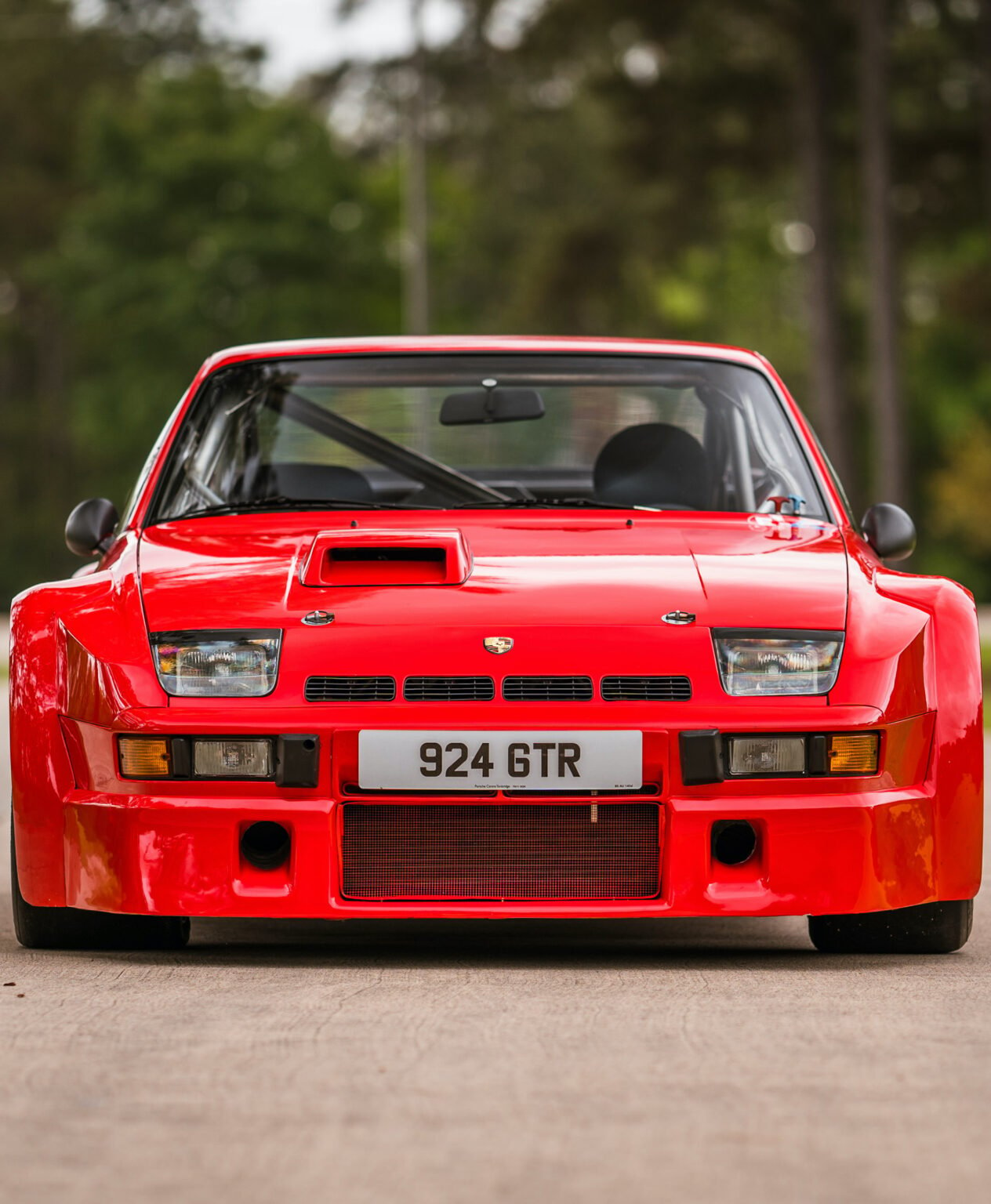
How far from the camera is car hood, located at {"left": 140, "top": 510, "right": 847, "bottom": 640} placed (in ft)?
16.8

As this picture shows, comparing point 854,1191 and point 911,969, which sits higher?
point 854,1191

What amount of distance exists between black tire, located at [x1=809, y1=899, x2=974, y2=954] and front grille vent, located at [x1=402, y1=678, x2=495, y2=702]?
106 centimetres

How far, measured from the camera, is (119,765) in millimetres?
5086

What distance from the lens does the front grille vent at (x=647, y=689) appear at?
16.5 feet

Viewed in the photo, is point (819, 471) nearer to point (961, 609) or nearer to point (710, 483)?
point (710, 483)

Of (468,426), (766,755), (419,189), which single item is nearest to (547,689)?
(766,755)

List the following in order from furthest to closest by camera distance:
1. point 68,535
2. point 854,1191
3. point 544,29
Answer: point 544,29
point 68,535
point 854,1191

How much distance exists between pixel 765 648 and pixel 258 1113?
6.25 ft

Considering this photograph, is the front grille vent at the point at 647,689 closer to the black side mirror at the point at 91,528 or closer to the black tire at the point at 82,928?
the black tire at the point at 82,928

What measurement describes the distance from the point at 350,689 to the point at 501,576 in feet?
1.69

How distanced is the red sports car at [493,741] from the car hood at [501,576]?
→ 1cm

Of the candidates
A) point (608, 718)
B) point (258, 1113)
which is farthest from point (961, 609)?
point (258, 1113)

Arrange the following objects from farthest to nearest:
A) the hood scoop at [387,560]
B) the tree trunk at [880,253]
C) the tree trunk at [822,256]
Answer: the tree trunk at [822,256]
the tree trunk at [880,253]
the hood scoop at [387,560]

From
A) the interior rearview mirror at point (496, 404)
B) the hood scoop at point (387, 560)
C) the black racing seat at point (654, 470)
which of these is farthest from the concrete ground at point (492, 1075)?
the interior rearview mirror at point (496, 404)
